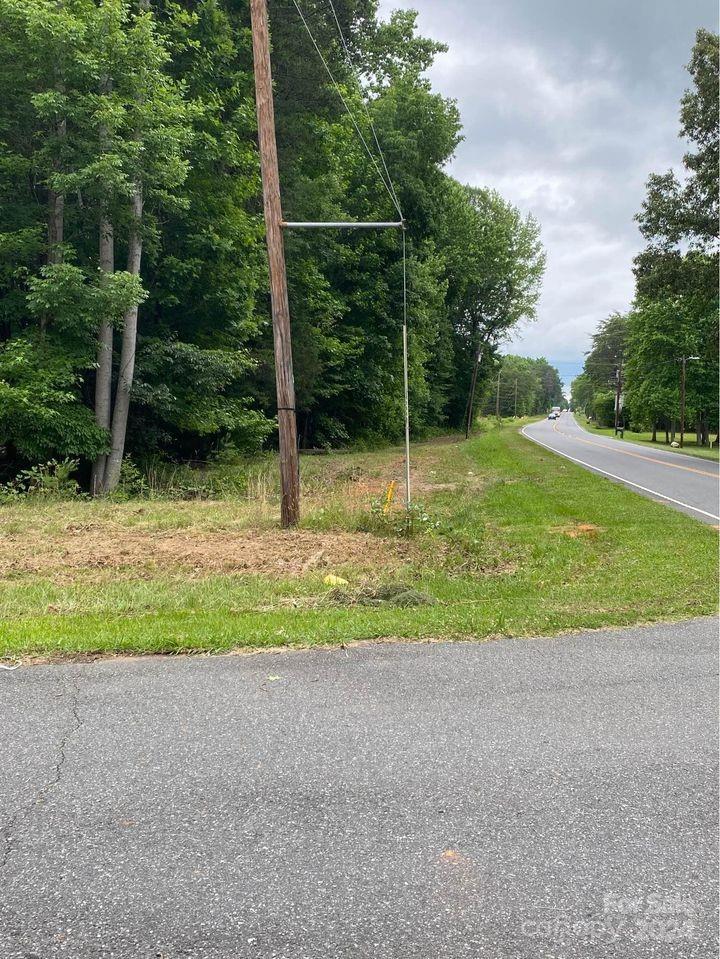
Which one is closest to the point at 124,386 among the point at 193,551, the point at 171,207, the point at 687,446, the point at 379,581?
the point at 171,207

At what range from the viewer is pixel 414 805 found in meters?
2.48

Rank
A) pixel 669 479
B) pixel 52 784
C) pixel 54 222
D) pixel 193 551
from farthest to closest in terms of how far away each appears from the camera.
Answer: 1. pixel 669 479
2. pixel 54 222
3. pixel 193 551
4. pixel 52 784

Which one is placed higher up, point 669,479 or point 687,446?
point 687,446

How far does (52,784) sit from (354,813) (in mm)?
1326

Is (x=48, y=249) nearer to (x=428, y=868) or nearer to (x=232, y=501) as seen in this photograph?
(x=232, y=501)

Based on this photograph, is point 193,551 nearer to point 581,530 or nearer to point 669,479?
point 581,530

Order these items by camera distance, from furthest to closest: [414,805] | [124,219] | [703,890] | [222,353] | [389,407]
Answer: [389,407], [222,353], [124,219], [414,805], [703,890]

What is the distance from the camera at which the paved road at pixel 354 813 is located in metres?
1.89

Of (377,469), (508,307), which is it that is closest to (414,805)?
(377,469)

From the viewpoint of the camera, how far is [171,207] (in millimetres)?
14375

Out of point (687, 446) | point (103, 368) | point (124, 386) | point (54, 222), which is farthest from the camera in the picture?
point (687, 446)

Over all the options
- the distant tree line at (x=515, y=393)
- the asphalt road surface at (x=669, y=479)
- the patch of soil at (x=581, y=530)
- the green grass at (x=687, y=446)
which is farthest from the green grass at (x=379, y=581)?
the distant tree line at (x=515, y=393)

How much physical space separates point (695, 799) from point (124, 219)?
584 inches

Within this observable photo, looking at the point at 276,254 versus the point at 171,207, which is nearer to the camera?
the point at 276,254
